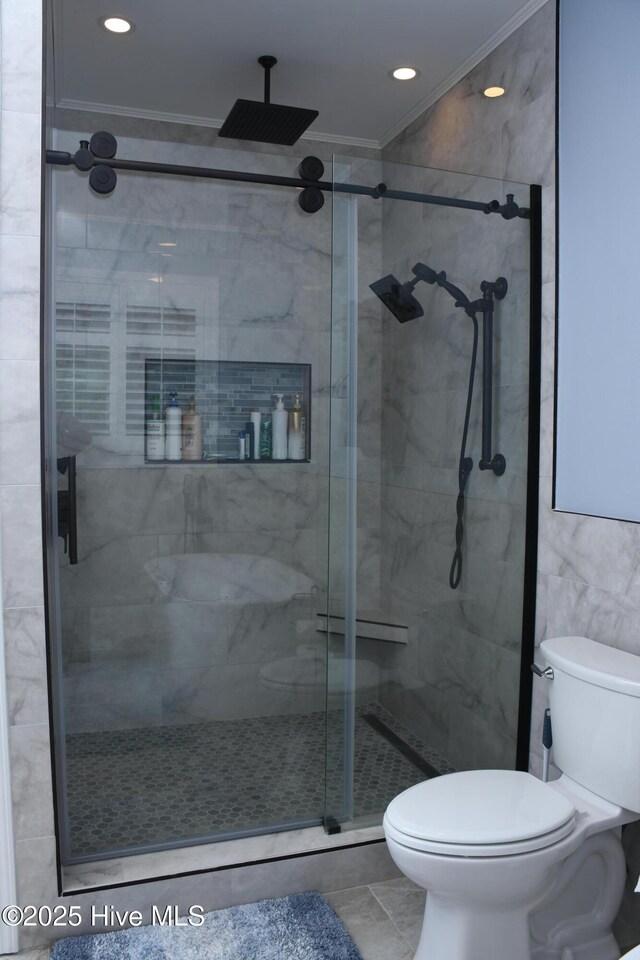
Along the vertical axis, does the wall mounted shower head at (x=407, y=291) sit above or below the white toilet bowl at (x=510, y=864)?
above

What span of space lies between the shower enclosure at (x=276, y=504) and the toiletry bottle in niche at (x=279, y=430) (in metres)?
0.03

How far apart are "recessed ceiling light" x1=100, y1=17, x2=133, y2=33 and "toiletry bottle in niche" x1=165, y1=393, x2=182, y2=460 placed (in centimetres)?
A: 135

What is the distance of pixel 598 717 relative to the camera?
1791 mm

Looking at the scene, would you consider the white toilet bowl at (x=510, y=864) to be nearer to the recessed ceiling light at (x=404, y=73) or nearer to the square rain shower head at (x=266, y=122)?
the square rain shower head at (x=266, y=122)

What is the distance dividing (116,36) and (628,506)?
231 cm

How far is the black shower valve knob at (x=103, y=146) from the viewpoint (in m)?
2.03

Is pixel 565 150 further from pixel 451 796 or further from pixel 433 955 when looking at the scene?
pixel 433 955

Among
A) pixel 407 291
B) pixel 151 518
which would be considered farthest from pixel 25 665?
pixel 407 291

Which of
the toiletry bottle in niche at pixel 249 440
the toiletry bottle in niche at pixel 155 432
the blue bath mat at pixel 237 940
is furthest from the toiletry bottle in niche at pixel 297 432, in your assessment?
the blue bath mat at pixel 237 940

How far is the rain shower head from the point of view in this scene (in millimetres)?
2672

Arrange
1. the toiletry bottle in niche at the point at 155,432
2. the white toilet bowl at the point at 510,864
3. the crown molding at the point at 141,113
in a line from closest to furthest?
the white toilet bowl at the point at 510,864 → the toiletry bottle in niche at the point at 155,432 → the crown molding at the point at 141,113

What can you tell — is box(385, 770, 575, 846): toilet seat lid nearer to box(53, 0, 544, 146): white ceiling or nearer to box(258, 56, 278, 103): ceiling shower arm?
box(53, 0, 544, 146): white ceiling

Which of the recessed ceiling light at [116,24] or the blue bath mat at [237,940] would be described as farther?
the recessed ceiling light at [116,24]

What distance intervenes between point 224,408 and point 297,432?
23 centimetres
